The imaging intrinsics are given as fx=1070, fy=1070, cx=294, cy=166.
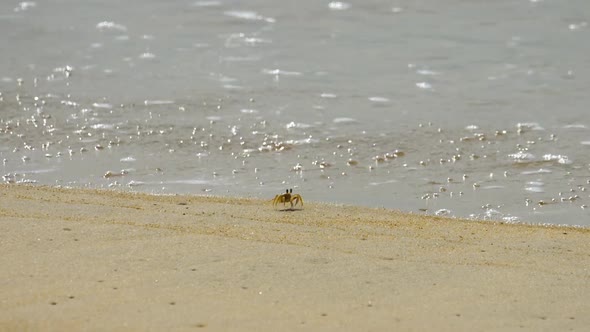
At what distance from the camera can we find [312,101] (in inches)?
318

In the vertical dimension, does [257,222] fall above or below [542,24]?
below

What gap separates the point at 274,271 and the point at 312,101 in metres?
3.97

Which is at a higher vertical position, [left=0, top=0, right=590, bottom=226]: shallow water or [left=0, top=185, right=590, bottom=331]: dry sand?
[left=0, top=0, right=590, bottom=226]: shallow water

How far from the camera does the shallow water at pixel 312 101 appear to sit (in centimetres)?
640

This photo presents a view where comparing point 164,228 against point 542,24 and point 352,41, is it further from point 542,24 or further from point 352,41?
point 542,24

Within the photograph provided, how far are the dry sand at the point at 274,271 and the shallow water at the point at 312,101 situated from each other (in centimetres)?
85

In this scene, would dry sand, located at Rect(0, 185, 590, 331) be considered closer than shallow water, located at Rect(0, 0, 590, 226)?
Yes

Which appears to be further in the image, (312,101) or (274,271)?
(312,101)

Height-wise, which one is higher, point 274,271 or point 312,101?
point 312,101

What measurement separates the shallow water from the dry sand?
33.6 inches

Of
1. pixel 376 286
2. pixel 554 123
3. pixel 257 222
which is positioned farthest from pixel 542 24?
pixel 376 286

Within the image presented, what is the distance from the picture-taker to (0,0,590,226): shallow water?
640 centimetres

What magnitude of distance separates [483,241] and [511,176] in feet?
5.26

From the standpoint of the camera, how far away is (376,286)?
13.4 feet
